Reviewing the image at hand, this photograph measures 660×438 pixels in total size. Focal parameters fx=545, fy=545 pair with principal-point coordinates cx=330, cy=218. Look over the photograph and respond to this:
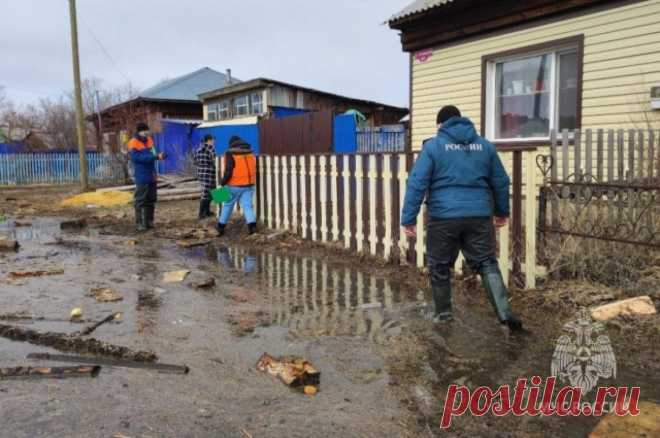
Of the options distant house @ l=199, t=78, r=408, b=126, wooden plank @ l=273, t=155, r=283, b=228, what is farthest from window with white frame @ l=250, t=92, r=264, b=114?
wooden plank @ l=273, t=155, r=283, b=228

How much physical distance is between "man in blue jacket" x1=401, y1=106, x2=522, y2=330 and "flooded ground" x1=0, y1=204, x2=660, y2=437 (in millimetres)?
502

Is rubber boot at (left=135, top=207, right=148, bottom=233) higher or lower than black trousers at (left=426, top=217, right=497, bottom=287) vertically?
lower

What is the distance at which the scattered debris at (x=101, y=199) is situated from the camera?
15461mm

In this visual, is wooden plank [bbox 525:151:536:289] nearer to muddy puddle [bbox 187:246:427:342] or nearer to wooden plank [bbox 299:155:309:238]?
muddy puddle [bbox 187:246:427:342]

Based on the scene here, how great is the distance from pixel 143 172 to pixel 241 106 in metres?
19.2

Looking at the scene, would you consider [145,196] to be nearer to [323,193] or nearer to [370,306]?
[323,193]

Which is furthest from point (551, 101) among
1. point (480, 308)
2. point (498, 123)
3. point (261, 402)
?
point (261, 402)

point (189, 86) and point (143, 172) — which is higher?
point (189, 86)

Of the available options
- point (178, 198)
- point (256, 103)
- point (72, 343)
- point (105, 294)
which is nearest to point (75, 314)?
point (105, 294)

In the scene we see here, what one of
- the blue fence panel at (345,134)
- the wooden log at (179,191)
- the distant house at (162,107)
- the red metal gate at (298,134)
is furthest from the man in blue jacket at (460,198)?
the distant house at (162,107)

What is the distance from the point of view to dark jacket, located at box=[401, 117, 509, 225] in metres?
4.36

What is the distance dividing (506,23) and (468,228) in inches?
257

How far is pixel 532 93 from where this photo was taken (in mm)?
9445

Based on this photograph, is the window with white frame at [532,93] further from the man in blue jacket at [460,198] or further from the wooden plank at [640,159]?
the man in blue jacket at [460,198]
